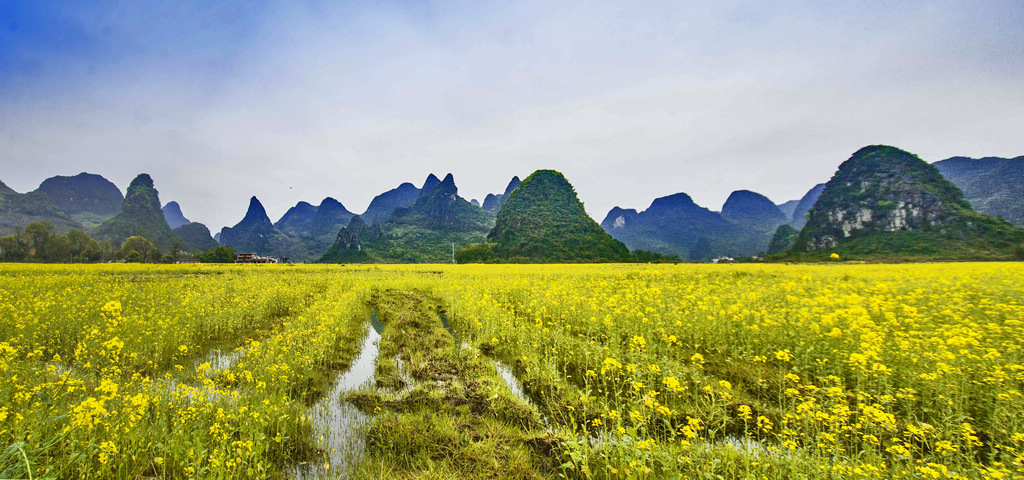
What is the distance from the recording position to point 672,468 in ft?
9.91

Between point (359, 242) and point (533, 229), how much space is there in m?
62.0

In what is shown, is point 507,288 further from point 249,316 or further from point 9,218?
point 9,218

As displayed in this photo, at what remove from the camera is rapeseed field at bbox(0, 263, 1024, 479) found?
3137 mm

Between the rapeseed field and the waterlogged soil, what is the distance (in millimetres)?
30

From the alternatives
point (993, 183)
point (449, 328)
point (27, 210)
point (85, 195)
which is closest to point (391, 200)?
point (27, 210)

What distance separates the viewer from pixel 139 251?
2539 inches

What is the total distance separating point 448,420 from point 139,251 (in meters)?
94.7

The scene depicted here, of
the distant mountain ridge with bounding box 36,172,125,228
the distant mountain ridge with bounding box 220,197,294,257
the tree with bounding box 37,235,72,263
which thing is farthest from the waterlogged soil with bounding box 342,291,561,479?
the distant mountain ridge with bounding box 36,172,125,228

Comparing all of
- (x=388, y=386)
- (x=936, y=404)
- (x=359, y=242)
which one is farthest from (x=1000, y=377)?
(x=359, y=242)

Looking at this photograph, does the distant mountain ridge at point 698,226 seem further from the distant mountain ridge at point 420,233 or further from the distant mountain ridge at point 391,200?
the distant mountain ridge at point 391,200

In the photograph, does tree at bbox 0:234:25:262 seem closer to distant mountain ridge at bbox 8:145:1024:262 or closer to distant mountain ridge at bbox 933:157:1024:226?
distant mountain ridge at bbox 8:145:1024:262

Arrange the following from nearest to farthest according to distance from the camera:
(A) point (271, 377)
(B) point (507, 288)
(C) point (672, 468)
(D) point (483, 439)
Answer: (C) point (672, 468)
(D) point (483, 439)
(A) point (271, 377)
(B) point (507, 288)

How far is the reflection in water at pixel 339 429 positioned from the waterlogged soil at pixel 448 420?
0.14 m

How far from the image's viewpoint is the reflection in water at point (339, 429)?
3590mm
